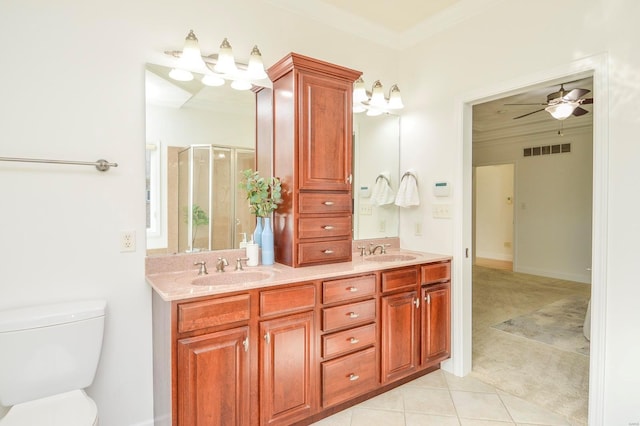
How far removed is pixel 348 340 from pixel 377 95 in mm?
1880

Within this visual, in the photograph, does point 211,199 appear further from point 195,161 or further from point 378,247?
point 378,247

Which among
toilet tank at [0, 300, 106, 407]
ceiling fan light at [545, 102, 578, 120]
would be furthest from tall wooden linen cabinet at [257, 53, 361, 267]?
ceiling fan light at [545, 102, 578, 120]

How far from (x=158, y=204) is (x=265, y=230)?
25.9 inches

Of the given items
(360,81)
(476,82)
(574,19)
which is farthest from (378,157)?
(574,19)

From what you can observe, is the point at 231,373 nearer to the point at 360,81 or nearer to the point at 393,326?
the point at 393,326

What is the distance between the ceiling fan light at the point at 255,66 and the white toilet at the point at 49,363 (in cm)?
159

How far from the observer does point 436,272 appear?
8.51 feet

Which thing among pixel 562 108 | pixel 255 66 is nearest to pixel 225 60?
pixel 255 66

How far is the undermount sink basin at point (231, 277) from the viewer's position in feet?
6.50

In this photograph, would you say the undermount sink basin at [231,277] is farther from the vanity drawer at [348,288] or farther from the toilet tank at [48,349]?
the toilet tank at [48,349]

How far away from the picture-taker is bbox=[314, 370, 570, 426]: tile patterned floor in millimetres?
2100

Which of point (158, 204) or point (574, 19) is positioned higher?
point (574, 19)

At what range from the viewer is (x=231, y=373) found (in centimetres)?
172

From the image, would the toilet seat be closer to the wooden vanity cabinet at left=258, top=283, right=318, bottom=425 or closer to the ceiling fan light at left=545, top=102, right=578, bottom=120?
the wooden vanity cabinet at left=258, top=283, right=318, bottom=425
